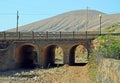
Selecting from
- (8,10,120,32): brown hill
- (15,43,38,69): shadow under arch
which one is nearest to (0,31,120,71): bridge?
(15,43,38,69): shadow under arch

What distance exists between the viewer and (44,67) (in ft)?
131

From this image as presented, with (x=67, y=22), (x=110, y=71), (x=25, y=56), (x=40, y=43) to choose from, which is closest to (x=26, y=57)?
(x=25, y=56)

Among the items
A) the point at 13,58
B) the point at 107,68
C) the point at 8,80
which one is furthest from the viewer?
the point at 13,58

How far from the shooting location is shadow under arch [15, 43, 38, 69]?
132 ft

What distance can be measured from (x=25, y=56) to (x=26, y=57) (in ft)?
1.27

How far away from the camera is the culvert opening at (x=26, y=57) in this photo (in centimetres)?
4081

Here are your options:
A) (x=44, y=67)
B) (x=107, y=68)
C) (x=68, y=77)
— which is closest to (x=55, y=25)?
(x=44, y=67)

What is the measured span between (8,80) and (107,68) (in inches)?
661

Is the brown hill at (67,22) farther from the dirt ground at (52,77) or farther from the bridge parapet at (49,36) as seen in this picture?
the dirt ground at (52,77)

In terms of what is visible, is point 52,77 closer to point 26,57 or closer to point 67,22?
point 26,57

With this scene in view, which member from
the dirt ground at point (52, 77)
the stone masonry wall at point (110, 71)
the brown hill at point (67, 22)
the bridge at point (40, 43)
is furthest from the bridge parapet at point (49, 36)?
the brown hill at point (67, 22)

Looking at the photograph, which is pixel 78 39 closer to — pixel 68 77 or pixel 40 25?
pixel 68 77

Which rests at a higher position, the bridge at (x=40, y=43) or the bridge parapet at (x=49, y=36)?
the bridge parapet at (x=49, y=36)

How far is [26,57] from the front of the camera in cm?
4391
